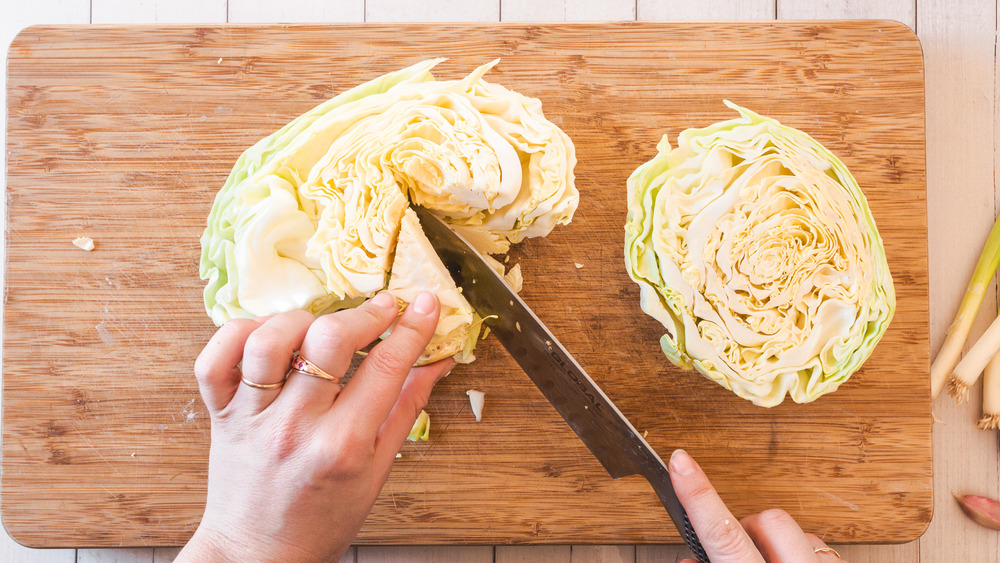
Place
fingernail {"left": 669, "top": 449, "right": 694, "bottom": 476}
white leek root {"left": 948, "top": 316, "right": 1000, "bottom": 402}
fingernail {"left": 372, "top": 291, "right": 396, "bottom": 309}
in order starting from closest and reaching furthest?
fingernail {"left": 372, "top": 291, "right": 396, "bottom": 309}, fingernail {"left": 669, "top": 449, "right": 694, "bottom": 476}, white leek root {"left": 948, "top": 316, "right": 1000, "bottom": 402}

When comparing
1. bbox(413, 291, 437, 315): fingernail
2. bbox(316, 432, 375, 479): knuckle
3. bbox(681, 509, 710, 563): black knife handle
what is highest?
bbox(413, 291, 437, 315): fingernail

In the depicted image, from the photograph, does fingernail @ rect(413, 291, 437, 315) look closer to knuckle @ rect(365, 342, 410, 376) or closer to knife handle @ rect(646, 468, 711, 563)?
knuckle @ rect(365, 342, 410, 376)

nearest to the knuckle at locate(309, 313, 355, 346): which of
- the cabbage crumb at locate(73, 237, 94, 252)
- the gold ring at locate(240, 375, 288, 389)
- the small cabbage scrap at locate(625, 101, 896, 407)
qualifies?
the gold ring at locate(240, 375, 288, 389)

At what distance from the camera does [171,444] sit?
1.84m

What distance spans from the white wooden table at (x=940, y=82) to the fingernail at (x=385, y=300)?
40.2 inches

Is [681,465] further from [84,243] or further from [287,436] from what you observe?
[84,243]

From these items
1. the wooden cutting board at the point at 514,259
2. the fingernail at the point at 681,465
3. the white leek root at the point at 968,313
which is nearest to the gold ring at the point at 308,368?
the wooden cutting board at the point at 514,259

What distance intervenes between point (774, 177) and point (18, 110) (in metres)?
2.11

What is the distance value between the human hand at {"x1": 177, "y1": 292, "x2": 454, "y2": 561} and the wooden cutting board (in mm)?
536

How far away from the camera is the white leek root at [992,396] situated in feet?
6.36

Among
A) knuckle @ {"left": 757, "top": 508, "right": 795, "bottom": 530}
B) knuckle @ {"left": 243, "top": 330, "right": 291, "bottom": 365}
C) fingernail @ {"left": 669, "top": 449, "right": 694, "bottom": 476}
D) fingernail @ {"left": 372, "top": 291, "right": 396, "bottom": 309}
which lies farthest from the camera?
knuckle @ {"left": 757, "top": 508, "right": 795, "bottom": 530}

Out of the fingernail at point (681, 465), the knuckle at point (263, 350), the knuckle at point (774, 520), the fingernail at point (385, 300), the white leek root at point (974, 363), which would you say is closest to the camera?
the knuckle at point (263, 350)

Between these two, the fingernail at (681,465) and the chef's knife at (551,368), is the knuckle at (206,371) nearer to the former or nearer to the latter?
the chef's knife at (551,368)

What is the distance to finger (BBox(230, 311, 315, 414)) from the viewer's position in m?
1.20
